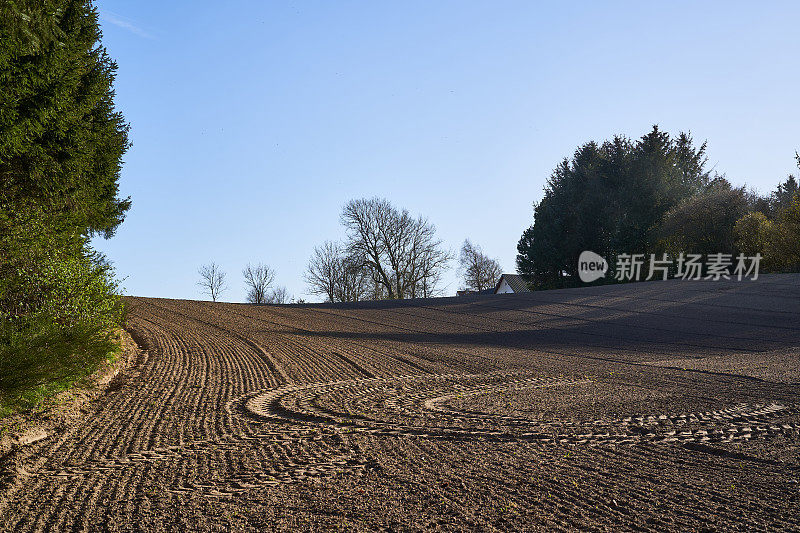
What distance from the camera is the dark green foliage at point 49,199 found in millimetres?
8398

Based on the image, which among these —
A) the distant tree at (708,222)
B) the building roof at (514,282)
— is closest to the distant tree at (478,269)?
the building roof at (514,282)

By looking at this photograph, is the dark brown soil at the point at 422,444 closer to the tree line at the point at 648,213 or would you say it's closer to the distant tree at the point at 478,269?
the tree line at the point at 648,213

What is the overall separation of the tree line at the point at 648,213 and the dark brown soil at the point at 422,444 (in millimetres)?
17866

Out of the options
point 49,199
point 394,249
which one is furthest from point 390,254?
point 49,199

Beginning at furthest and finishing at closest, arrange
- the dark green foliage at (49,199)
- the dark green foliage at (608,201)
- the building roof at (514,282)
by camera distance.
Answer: the building roof at (514,282)
the dark green foliage at (608,201)
the dark green foliage at (49,199)

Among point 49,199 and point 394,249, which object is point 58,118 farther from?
point 394,249

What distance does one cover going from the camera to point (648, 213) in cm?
3797

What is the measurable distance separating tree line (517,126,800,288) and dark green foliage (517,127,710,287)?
65 mm

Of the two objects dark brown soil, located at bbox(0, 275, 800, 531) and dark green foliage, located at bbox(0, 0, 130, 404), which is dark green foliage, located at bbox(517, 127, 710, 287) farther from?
dark green foliage, located at bbox(0, 0, 130, 404)

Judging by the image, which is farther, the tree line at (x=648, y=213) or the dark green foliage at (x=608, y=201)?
the dark green foliage at (x=608, y=201)

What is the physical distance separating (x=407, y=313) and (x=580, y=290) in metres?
11.3

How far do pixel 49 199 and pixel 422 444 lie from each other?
11603mm

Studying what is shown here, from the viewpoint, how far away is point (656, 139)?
134 feet

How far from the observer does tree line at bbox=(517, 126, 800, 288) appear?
102 ft
